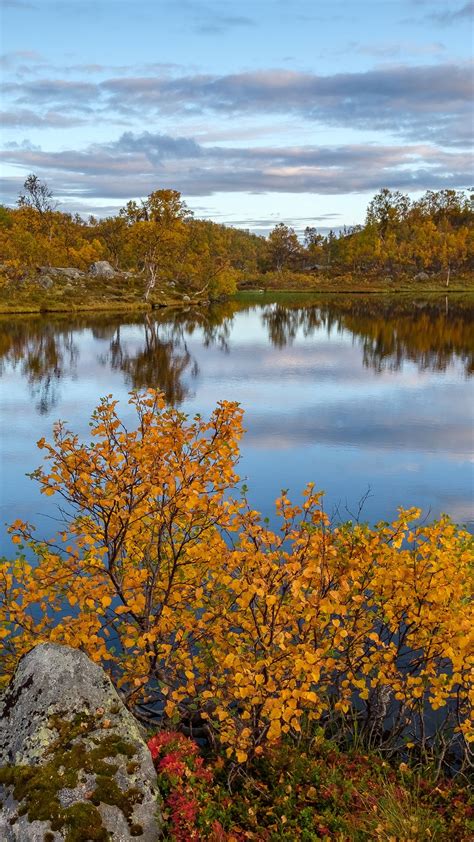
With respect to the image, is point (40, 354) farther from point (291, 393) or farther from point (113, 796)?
point (113, 796)

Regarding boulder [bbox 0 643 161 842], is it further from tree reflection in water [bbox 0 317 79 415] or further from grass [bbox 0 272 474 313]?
grass [bbox 0 272 474 313]

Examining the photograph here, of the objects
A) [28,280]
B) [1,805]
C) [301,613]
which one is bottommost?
[1,805]

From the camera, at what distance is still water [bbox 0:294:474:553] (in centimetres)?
2680

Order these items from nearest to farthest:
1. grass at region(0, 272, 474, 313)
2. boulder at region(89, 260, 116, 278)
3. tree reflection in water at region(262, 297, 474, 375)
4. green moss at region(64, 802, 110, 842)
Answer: green moss at region(64, 802, 110, 842), tree reflection in water at region(262, 297, 474, 375), grass at region(0, 272, 474, 313), boulder at region(89, 260, 116, 278)

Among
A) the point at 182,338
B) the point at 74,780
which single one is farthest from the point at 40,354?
the point at 74,780

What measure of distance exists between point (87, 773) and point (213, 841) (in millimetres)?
1833

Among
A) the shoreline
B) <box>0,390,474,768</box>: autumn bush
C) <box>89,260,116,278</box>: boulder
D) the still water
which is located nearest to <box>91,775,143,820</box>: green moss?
<box>0,390,474,768</box>: autumn bush

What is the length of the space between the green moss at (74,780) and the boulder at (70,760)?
0.01 meters

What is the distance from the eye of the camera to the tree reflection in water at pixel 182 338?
54938 millimetres

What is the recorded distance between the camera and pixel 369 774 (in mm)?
10297

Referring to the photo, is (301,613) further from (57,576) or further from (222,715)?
(57,576)

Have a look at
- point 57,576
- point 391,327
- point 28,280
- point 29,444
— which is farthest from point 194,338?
point 57,576

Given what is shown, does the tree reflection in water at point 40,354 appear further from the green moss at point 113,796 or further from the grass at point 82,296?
the green moss at point 113,796

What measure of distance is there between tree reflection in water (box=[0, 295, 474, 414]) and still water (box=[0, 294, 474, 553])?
9.8 inches
